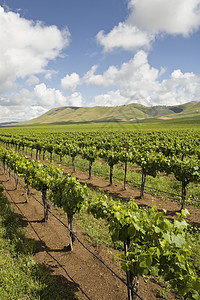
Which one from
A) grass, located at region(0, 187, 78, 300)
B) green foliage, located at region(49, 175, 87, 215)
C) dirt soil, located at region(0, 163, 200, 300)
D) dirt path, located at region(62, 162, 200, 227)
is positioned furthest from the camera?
dirt path, located at region(62, 162, 200, 227)

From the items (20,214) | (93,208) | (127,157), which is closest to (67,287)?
(93,208)

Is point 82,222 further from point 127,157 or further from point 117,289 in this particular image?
point 127,157

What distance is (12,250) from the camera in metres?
6.78

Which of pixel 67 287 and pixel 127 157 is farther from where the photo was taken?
pixel 127 157

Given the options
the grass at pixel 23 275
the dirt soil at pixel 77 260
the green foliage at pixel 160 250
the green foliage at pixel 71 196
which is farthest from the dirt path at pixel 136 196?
the grass at pixel 23 275

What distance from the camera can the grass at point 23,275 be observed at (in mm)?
5062

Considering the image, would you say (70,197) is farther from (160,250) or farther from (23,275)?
(160,250)

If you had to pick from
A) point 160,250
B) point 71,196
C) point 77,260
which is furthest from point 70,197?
point 160,250

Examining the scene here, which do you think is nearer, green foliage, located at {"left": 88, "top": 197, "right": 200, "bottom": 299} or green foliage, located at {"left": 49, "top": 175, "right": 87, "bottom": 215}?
green foliage, located at {"left": 88, "top": 197, "right": 200, "bottom": 299}

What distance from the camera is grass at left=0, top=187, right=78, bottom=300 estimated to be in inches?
199

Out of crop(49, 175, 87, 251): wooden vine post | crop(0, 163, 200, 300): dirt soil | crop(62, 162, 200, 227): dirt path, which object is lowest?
crop(0, 163, 200, 300): dirt soil

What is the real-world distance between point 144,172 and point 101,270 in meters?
7.77

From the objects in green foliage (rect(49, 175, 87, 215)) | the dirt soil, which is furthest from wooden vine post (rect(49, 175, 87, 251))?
the dirt soil

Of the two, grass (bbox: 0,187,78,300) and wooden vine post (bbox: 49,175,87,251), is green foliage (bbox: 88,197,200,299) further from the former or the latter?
grass (bbox: 0,187,78,300)
